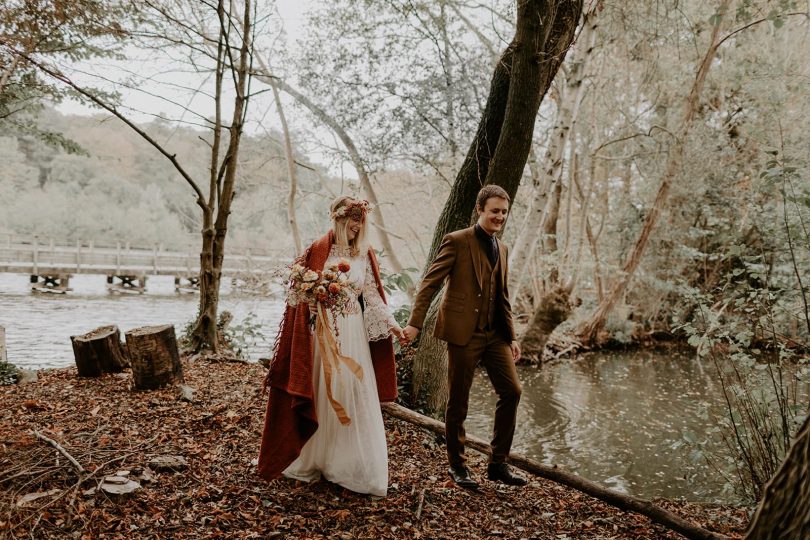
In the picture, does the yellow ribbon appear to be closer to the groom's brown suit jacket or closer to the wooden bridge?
the groom's brown suit jacket

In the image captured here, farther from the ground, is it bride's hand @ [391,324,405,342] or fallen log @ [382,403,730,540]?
bride's hand @ [391,324,405,342]

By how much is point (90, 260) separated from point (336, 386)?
27.2 metres

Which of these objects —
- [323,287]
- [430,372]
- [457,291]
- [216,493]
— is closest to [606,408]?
[430,372]

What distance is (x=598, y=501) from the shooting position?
402 centimetres

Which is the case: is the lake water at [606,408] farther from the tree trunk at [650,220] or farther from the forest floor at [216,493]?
the forest floor at [216,493]

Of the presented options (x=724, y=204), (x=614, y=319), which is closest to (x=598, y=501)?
(x=614, y=319)

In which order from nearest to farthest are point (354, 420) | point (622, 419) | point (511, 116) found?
point (354, 420)
point (511, 116)
point (622, 419)

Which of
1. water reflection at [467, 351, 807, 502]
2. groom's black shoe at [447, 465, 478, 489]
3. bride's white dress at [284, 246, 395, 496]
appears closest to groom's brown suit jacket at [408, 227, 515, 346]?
bride's white dress at [284, 246, 395, 496]

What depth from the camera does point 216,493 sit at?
3.19m

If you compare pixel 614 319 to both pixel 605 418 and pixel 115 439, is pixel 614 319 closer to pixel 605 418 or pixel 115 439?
pixel 605 418

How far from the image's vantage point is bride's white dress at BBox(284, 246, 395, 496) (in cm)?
333

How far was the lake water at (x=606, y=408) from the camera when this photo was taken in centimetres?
597

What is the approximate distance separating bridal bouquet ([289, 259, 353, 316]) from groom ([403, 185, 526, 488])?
50 cm

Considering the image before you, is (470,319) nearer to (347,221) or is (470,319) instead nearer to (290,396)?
(347,221)
